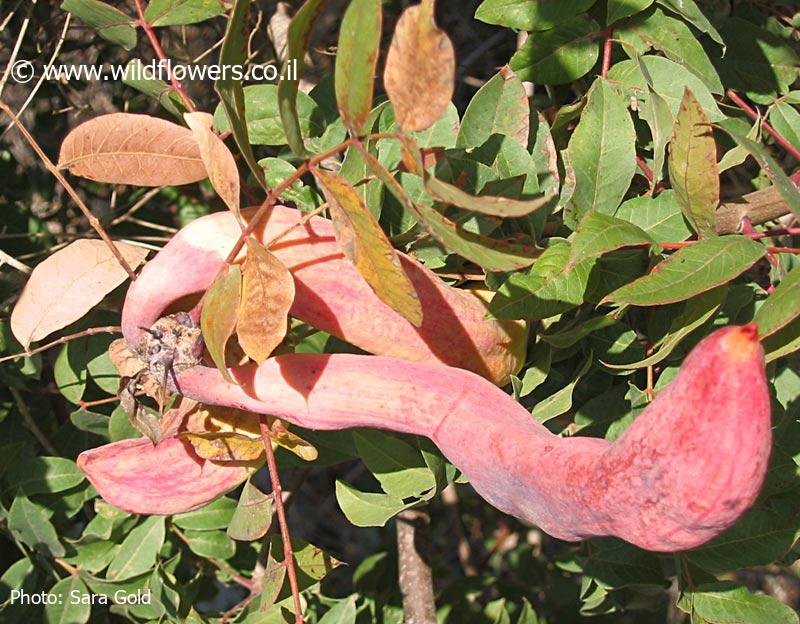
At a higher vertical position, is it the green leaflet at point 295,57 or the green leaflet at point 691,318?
the green leaflet at point 295,57

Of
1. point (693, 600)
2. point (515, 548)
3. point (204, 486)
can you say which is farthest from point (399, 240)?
point (515, 548)

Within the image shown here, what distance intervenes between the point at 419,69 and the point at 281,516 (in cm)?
40

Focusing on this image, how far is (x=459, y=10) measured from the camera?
5.32ft

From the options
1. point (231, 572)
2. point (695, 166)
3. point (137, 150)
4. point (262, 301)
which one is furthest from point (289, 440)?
point (231, 572)

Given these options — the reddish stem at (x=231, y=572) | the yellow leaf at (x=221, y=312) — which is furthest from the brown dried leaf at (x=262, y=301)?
the reddish stem at (x=231, y=572)

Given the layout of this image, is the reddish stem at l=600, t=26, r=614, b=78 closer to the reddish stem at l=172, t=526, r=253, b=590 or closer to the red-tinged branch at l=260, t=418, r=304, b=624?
the red-tinged branch at l=260, t=418, r=304, b=624

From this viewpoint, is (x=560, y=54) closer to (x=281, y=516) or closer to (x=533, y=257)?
(x=533, y=257)

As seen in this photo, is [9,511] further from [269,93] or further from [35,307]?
[269,93]

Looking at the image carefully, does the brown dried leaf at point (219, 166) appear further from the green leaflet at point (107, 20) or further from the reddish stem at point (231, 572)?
the reddish stem at point (231, 572)

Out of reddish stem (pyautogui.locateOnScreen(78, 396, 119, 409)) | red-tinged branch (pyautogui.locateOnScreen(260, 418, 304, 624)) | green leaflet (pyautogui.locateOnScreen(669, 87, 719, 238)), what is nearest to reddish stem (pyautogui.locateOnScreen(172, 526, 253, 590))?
reddish stem (pyautogui.locateOnScreen(78, 396, 119, 409))

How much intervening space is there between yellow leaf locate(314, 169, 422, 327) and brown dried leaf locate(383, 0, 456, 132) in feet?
0.18

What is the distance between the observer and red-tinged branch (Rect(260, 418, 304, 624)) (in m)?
0.73

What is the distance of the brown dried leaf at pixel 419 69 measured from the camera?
51 centimetres

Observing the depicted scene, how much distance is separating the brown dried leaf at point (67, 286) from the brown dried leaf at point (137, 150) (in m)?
0.07
